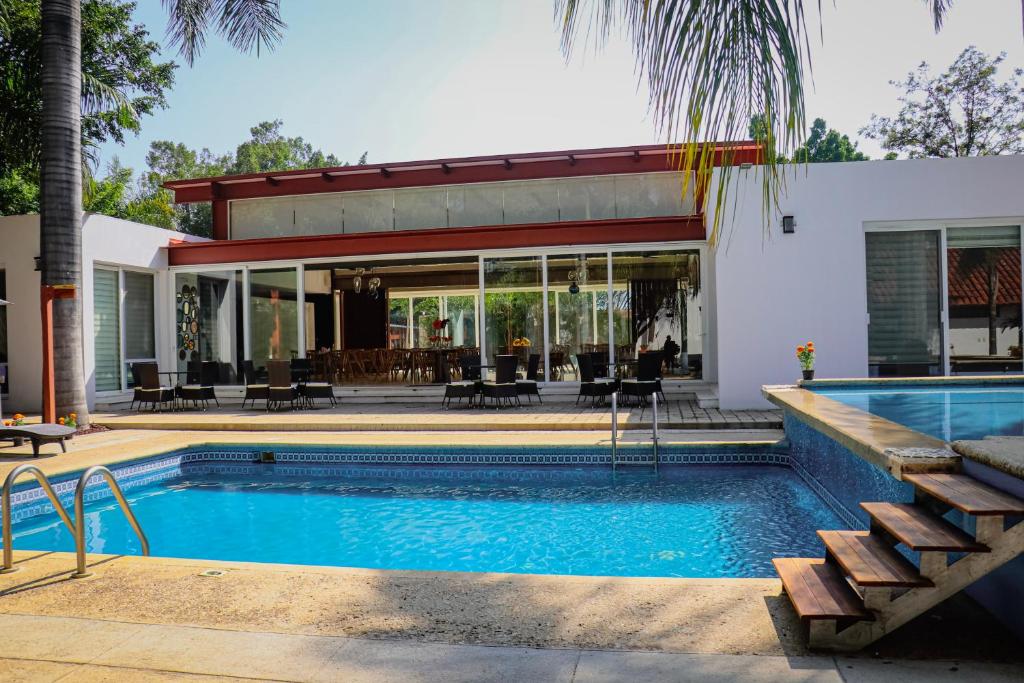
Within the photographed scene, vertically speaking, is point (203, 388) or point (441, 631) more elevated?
point (203, 388)

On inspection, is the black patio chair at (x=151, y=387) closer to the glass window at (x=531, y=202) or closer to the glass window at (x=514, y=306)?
the glass window at (x=514, y=306)

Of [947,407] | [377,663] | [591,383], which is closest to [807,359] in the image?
[947,407]

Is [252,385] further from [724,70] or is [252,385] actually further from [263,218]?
[724,70]

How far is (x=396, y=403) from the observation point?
13.0 meters

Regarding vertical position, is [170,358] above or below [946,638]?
above

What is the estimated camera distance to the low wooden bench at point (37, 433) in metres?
7.43

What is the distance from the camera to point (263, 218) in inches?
615

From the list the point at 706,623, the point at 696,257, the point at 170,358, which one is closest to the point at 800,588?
the point at 706,623

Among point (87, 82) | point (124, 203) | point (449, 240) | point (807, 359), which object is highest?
point (124, 203)

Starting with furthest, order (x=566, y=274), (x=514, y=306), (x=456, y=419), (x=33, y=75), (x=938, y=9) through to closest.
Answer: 1. (x=514, y=306)
2. (x=566, y=274)
3. (x=33, y=75)
4. (x=456, y=419)
5. (x=938, y=9)

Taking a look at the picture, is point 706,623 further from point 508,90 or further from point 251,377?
point 251,377

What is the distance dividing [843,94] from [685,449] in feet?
18.1

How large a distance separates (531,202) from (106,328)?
812cm

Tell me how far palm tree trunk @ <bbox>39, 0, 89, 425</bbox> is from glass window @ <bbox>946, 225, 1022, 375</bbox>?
11.5m
